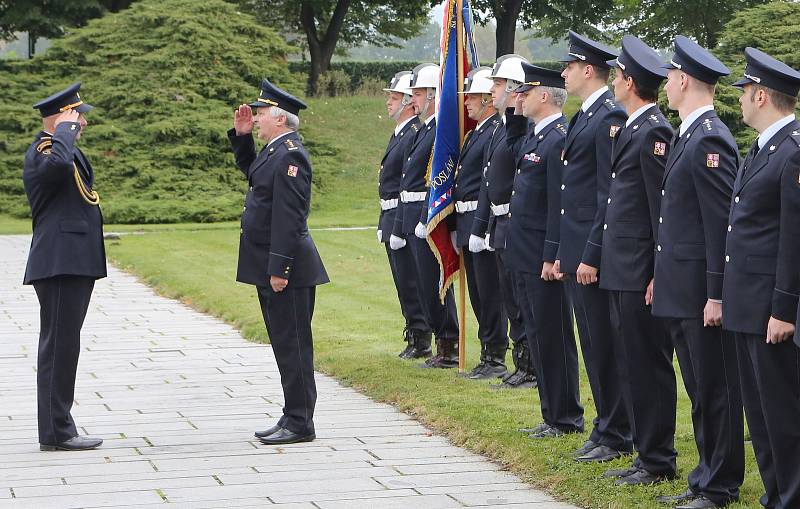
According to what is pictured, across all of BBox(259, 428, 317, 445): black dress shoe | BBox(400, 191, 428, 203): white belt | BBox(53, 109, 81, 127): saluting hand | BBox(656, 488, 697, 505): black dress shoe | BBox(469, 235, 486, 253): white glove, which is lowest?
BBox(259, 428, 317, 445): black dress shoe

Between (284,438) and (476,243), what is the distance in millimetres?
2465

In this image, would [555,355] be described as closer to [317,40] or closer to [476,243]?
[476,243]

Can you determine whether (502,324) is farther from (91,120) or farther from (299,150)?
(91,120)

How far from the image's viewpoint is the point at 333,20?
147 feet

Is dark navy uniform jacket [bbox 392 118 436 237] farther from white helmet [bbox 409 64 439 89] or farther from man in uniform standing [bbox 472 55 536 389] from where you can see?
man in uniform standing [bbox 472 55 536 389]

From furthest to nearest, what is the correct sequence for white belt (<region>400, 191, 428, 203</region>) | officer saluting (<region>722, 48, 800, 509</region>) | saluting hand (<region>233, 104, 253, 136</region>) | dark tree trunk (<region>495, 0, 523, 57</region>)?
dark tree trunk (<region>495, 0, 523, 57</region>) → white belt (<region>400, 191, 428, 203</region>) → saluting hand (<region>233, 104, 253, 136</region>) → officer saluting (<region>722, 48, 800, 509</region>)

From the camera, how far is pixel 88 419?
8891mm

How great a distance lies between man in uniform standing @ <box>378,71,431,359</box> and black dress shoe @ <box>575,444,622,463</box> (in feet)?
13.3

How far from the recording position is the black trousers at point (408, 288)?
11.2 m

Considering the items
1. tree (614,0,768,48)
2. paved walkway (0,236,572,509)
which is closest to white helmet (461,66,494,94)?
paved walkway (0,236,572,509)

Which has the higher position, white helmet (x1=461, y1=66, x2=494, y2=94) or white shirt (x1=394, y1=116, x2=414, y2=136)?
white helmet (x1=461, y1=66, x2=494, y2=94)

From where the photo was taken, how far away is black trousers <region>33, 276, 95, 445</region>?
801cm

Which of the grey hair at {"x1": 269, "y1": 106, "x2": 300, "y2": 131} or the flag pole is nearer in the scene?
the grey hair at {"x1": 269, "y1": 106, "x2": 300, "y2": 131}

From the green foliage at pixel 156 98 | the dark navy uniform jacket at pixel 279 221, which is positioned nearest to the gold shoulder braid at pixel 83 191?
the dark navy uniform jacket at pixel 279 221
